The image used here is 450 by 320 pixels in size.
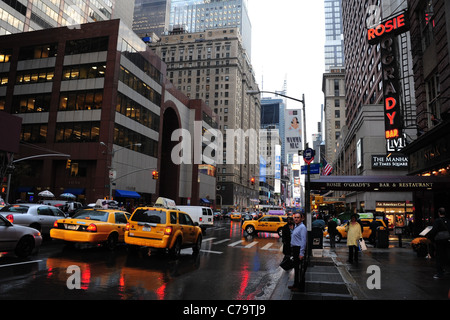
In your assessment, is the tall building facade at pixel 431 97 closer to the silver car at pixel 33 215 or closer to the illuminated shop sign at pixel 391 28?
the illuminated shop sign at pixel 391 28

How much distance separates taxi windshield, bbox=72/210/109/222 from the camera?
12595 mm

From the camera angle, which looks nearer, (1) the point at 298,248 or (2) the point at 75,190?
(1) the point at 298,248

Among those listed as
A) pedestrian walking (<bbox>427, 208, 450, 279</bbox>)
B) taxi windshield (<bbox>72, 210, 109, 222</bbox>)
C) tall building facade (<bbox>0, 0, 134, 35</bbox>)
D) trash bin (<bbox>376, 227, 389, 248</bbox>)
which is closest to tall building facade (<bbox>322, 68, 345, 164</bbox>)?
tall building facade (<bbox>0, 0, 134, 35</bbox>)

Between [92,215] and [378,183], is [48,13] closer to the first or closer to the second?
[92,215]

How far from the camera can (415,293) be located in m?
7.24

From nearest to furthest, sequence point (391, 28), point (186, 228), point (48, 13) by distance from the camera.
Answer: point (186, 228) → point (391, 28) → point (48, 13)

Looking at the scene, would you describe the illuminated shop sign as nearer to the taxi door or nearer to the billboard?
the billboard

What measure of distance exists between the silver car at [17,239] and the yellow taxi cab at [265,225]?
17.4 meters

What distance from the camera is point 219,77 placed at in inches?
4473

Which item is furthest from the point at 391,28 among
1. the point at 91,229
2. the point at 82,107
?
the point at 82,107

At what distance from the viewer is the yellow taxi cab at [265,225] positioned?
25.9m

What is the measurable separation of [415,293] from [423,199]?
16.9 meters

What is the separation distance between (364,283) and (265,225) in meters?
17.9
